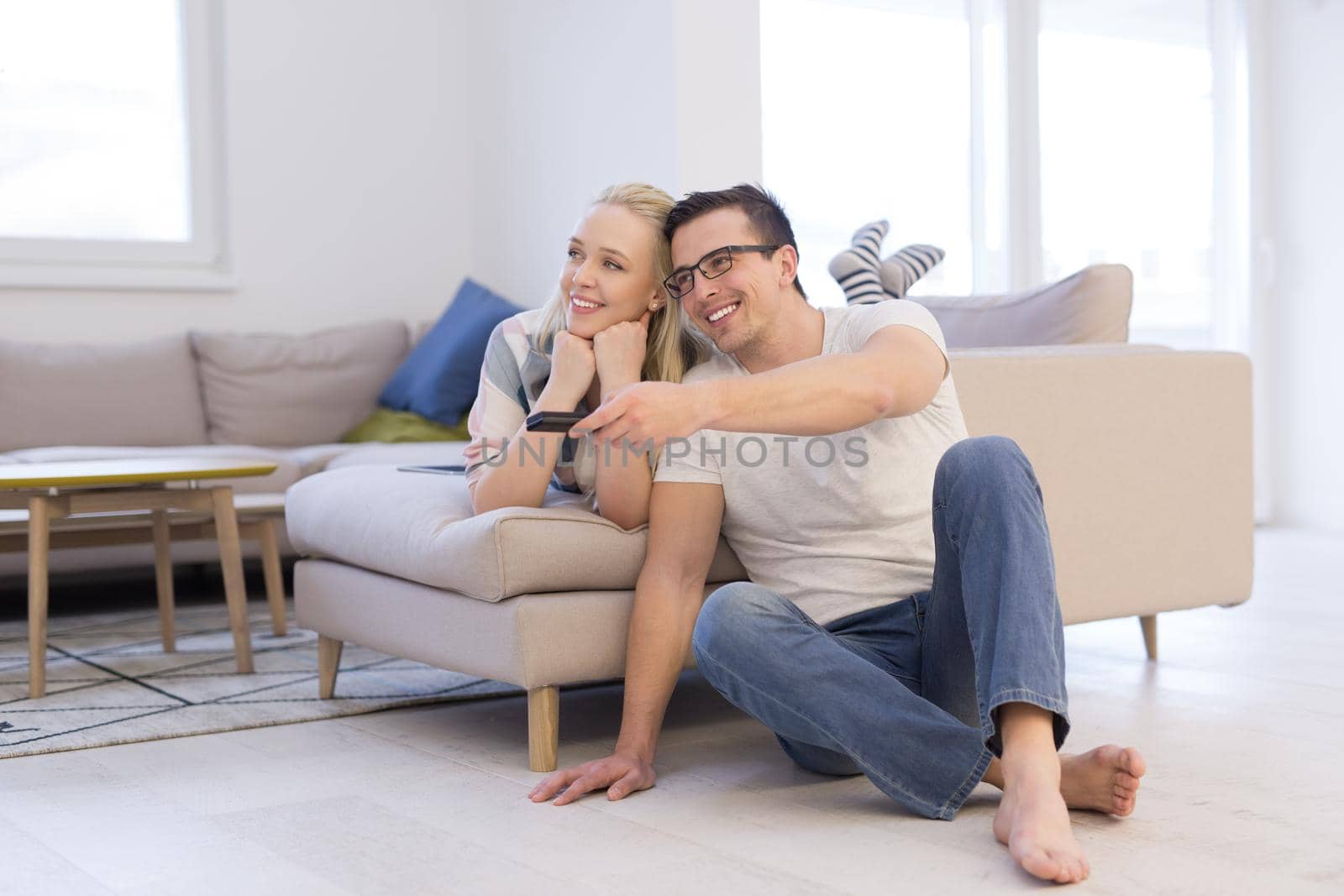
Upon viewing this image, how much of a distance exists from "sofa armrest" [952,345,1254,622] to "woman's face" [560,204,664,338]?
67 centimetres

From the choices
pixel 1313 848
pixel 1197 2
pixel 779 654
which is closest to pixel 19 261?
pixel 779 654

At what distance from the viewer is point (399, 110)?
5129 mm

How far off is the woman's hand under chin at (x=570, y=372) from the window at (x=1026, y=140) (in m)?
3.10

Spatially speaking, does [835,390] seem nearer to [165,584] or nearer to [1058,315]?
[1058,315]

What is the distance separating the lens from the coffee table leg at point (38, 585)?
2652 millimetres

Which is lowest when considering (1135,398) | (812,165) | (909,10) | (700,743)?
(700,743)

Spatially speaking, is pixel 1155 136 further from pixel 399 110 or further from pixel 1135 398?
pixel 1135 398

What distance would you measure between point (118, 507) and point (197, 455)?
1.13 metres

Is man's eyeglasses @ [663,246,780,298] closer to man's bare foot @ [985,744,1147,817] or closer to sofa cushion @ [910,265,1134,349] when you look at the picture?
man's bare foot @ [985,744,1147,817]

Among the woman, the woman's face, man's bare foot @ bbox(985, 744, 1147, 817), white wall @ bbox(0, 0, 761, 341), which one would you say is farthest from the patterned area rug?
white wall @ bbox(0, 0, 761, 341)

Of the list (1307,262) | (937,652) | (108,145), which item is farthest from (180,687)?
(1307,262)

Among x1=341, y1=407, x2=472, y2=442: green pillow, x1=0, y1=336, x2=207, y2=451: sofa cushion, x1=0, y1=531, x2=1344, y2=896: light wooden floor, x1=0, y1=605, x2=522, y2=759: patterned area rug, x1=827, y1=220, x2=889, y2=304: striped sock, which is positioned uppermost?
x1=827, y1=220, x2=889, y2=304: striped sock

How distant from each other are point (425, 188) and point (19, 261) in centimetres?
144

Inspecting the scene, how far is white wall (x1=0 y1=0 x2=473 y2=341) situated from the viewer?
4.76 meters
